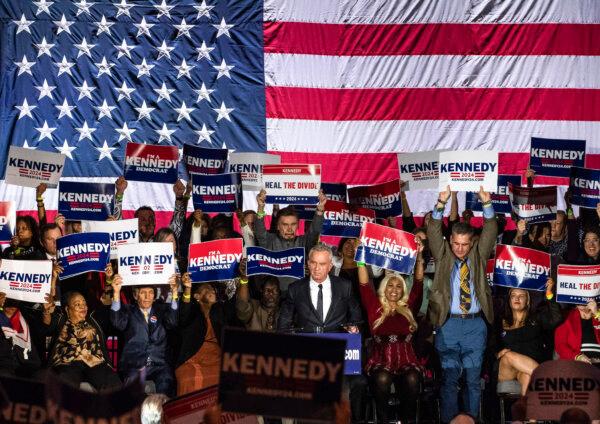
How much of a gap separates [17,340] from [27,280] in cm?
47

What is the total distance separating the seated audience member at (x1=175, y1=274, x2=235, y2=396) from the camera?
29.3 feet

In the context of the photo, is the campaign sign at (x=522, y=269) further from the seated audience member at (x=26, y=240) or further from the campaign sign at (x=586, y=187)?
the seated audience member at (x=26, y=240)

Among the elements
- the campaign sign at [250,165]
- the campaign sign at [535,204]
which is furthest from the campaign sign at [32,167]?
the campaign sign at [535,204]

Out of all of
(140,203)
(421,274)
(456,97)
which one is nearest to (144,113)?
(140,203)

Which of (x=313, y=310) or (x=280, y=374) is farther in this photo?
(x=313, y=310)

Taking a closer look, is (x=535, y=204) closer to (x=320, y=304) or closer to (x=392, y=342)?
(x=392, y=342)

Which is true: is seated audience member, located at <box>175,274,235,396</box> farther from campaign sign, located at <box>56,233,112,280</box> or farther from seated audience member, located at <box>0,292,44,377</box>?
seated audience member, located at <box>0,292,44,377</box>

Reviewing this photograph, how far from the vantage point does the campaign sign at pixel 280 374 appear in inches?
211

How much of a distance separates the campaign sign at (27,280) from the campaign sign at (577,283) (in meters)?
3.72

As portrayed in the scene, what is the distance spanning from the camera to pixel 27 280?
9047 mm

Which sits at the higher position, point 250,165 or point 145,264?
point 250,165

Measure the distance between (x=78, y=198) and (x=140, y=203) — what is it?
203 cm

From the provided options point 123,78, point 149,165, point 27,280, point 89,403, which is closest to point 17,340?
point 27,280

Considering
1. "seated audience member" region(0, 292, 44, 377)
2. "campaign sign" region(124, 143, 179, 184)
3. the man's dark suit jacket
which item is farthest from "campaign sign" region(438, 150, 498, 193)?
"seated audience member" region(0, 292, 44, 377)
